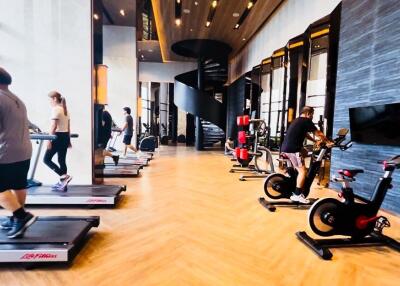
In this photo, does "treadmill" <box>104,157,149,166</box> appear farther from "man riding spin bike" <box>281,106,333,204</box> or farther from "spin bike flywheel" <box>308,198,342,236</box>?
"spin bike flywheel" <box>308,198,342,236</box>

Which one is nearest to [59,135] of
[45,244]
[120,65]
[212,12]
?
[45,244]

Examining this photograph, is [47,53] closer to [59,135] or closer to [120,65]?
[59,135]

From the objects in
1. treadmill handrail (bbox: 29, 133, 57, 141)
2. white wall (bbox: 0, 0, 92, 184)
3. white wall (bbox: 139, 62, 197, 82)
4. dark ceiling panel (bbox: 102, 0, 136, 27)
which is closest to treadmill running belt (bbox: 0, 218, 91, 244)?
treadmill handrail (bbox: 29, 133, 57, 141)

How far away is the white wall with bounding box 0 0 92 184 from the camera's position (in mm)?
4383

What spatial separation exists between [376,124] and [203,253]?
3.19 metres

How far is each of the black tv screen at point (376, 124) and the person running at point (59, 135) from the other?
4.54 m

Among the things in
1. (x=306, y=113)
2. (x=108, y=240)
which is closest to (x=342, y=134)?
(x=306, y=113)

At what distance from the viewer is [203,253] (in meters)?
2.60

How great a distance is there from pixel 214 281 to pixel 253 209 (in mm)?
2007

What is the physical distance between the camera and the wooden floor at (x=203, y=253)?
217 centimetres

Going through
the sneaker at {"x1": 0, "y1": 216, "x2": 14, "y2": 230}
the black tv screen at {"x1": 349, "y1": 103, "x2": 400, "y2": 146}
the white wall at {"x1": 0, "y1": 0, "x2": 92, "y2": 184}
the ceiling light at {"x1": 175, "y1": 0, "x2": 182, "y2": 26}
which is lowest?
the sneaker at {"x1": 0, "y1": 216, "x2": 14, "y2": 230}

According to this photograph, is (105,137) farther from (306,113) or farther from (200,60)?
(200,60)

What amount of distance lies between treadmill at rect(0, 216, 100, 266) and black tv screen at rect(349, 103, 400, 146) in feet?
13.3

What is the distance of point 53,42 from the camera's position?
4.48 m
